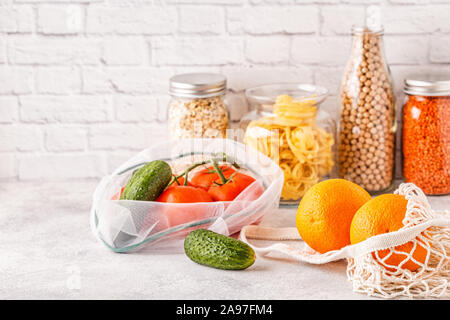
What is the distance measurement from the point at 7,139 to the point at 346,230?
3.16ft

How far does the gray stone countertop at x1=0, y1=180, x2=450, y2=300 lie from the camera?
95cm

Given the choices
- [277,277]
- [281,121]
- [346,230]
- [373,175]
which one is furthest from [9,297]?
[373,175]

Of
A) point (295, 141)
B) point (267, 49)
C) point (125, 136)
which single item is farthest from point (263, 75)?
point (125, 136)

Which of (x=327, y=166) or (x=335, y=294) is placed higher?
(x=327, y=166)

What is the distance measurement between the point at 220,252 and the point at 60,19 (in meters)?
0.81

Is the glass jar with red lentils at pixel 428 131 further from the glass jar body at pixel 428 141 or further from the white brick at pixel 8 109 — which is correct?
the white brick at pixel 8 109

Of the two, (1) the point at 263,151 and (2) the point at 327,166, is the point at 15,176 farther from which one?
(2) the point at 327,166

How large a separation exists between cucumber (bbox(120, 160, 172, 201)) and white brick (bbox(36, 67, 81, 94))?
0.48 m

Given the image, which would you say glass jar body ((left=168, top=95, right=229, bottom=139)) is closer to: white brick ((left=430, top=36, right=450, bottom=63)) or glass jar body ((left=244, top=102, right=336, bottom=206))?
glass jar body ((left=244, top=102, right=336, bottom=206))

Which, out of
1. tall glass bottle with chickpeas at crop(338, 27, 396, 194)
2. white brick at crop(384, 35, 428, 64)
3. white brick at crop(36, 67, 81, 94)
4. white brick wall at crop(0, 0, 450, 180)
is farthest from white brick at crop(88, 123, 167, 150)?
white brick at crop(384, 35, 428, 64)

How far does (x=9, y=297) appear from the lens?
3.10 ft

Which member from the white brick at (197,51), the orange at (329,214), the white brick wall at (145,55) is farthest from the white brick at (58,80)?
the orange at (329,214)

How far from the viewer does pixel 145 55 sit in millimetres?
1512

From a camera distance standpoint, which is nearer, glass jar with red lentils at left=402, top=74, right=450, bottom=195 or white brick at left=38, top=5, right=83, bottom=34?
glass jar with red lentils at left=402, top=74, right=450, bottom=195
